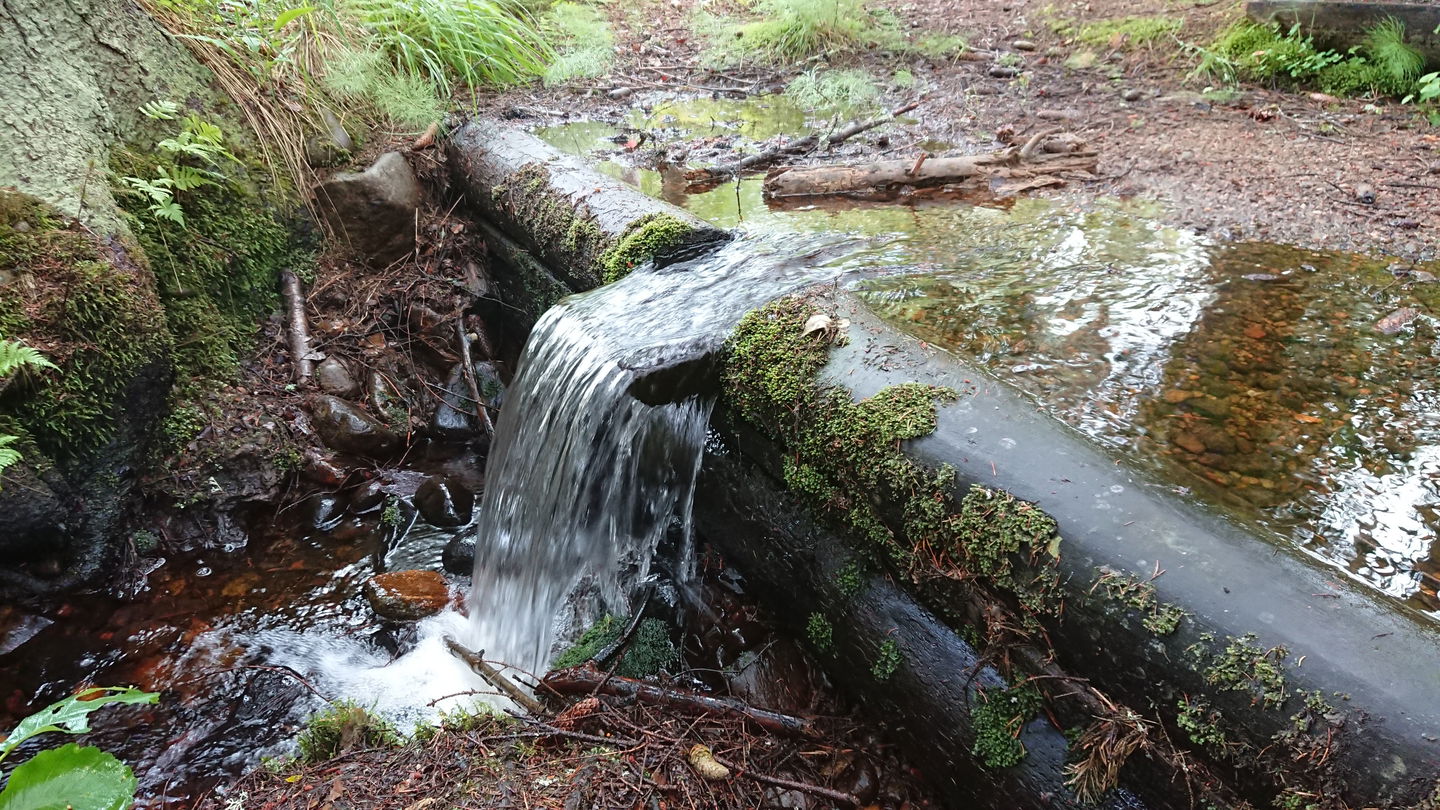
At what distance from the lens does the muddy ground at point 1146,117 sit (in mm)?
4773

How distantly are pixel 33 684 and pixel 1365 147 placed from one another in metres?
9.06

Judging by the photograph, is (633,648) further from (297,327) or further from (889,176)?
(889,176)

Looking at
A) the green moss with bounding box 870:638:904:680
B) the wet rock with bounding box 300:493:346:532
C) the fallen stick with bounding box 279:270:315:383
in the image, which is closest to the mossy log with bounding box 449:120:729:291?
the fallen stick with bounding box 279:270:315:383

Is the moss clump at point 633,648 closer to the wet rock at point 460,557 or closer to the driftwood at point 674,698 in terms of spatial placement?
the driftwood at point 674,698

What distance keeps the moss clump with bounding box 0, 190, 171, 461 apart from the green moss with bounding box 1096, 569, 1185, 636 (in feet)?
14.4

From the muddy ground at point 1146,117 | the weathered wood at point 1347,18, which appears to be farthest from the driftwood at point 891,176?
the weathered wood at point 1347,18

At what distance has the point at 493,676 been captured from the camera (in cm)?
320

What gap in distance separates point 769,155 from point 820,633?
15.2ft

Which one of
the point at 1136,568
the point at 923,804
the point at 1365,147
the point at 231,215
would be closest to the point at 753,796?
the point at 923,804

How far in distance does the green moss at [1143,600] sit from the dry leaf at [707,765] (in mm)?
1423

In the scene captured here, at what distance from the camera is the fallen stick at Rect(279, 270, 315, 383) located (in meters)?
4.72

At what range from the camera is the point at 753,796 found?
8.21 feet

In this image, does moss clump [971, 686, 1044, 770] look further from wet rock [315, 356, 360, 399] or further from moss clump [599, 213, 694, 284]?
wet rock [315, 356, 360, 399]

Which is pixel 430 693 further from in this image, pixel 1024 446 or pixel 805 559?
pixel 1024 446
